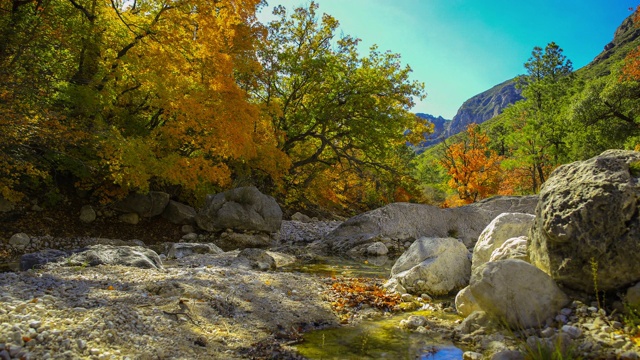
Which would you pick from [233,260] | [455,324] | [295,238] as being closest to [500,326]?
[455,324]

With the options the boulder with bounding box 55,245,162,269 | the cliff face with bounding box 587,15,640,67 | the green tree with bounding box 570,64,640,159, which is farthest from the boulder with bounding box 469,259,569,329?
the cliff face with bounding box 587,15,640,67

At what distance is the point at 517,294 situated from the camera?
5566 millimetres

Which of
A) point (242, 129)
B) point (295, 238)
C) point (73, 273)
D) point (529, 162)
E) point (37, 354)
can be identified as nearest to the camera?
point (37, 354)

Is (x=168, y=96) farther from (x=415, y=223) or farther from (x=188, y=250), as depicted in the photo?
(x=415, y=223)

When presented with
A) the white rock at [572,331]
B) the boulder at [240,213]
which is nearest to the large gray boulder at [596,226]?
the white rock at [572,331]

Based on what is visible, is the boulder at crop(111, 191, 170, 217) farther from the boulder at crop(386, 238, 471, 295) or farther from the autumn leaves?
the boulder at crop(386, 238, 471, 295)

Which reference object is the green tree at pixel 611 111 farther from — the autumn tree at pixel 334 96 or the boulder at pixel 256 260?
the boulder at pixel 256 260

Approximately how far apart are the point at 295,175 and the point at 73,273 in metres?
17.5

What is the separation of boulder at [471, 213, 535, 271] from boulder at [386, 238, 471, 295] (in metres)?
0.50

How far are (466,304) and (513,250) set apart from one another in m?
1.42

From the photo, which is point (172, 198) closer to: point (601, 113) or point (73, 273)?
point (73, 273)

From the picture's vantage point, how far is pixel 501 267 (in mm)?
5828

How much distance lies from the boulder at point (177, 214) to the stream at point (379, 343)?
12225 mm

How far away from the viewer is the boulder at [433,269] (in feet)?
26.8
